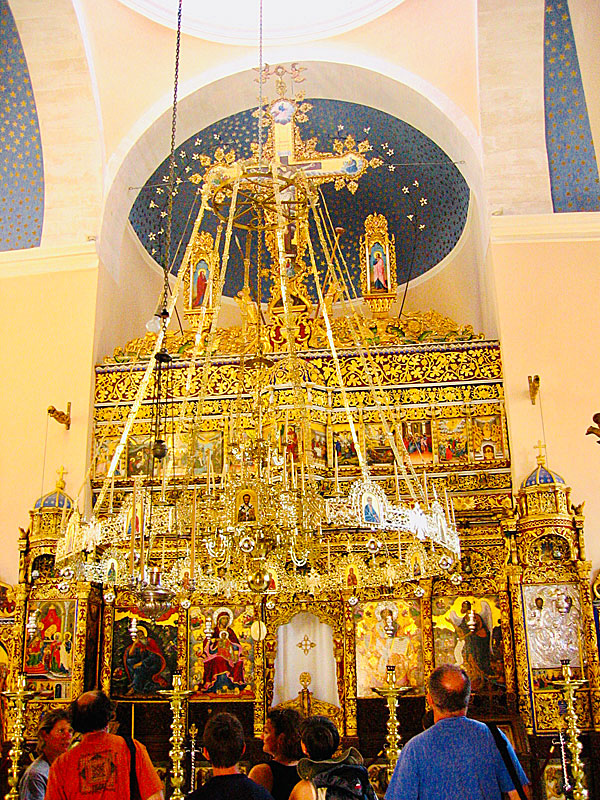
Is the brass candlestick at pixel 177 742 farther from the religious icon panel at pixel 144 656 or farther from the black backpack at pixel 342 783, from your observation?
the black backpack at pixel 342 783

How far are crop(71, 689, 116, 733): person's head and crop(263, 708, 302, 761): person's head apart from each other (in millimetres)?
813

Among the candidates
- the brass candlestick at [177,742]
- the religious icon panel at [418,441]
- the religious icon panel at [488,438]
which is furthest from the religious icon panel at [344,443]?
the brass candlestick at [177,742]

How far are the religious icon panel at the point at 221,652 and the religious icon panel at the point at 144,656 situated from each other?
29 centimetres

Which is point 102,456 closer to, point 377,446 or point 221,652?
point 221,652

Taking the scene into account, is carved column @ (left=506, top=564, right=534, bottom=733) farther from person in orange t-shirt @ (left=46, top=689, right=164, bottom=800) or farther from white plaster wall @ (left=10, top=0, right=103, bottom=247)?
white plaster wall @ (left=10, top=0, right=103, bottom=247)

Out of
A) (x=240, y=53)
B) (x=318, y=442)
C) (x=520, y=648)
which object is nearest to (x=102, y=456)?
(x=318, y=442)

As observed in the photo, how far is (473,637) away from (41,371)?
21.4 ft

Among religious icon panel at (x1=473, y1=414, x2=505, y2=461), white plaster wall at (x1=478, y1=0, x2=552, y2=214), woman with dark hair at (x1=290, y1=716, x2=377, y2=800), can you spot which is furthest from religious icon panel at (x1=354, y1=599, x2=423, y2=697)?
woman with dark hair at (x1=290, y1=716, x2=377, y2=800)

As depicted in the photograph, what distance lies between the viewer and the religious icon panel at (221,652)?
10.4 meters

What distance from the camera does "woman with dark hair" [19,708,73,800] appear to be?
490cm

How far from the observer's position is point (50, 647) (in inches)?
399

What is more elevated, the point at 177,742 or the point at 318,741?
the point at 318,741

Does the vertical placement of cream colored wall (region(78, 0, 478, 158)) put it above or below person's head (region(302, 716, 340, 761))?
above

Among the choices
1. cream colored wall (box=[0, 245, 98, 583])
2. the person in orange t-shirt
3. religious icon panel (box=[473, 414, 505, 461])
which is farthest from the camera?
cream colored wall (box=[0, 245, 98, 583])
